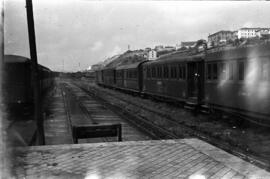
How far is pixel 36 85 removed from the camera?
30.0 ft

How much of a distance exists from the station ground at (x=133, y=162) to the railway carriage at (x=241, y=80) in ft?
11.9

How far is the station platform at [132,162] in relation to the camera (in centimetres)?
558

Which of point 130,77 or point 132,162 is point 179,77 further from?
point 130,77

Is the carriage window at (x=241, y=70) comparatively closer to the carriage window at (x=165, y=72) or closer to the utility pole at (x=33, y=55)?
the utility pole at (x=33, y=55)

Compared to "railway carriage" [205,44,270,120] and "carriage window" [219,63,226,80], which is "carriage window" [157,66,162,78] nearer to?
"railway carriage" [205,44,270,120]

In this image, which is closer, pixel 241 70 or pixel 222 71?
pixel 241 70

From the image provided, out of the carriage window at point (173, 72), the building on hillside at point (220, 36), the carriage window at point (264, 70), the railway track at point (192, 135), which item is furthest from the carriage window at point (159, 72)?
the carriage window at point (264, 70)

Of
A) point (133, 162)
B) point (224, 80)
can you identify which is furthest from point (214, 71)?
point (133, 162)

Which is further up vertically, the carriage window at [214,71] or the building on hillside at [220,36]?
the building on hillside at [220,36]

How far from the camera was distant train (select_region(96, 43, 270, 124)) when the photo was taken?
10.5m

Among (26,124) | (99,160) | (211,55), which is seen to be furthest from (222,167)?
(26,124)

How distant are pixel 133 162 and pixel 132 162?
2 centimetres

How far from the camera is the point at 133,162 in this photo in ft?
20.6

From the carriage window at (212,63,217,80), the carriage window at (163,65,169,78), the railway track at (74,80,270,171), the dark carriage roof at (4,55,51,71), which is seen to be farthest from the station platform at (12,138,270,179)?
the carriage window at (163,65,169,78)
